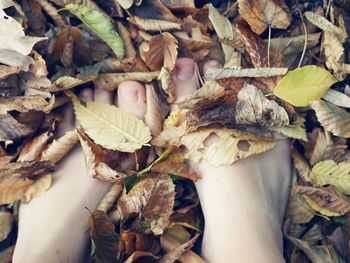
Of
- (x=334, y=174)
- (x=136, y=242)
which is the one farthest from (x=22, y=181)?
(x=334, y=174)

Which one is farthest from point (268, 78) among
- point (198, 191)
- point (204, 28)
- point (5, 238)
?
point (5, 238)

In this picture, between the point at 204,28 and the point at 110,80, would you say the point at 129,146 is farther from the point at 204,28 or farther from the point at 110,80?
the point at 204,28

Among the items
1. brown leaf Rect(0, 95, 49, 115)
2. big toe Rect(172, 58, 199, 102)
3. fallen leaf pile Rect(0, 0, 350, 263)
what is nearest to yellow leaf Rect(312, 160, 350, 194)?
fallen leaf pile Rect(0, 0, 350, 263)

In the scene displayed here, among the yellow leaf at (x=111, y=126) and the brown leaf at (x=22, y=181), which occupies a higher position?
the yellow leaf at (x=111, y=126)

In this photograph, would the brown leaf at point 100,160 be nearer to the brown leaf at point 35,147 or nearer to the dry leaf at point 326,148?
the brown leaf at point 35,147

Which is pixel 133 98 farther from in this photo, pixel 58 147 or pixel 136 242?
pixel 136 242

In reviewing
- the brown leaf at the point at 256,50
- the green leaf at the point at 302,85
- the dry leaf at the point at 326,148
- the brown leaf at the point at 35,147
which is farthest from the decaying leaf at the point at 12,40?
the dry leaf at the point at 326,148
